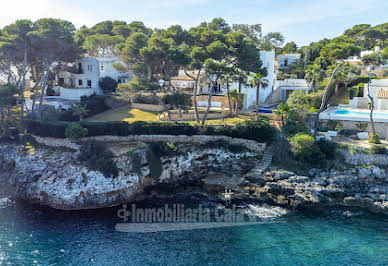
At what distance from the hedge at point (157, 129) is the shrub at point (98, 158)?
2.48 meters

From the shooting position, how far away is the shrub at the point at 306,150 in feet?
129

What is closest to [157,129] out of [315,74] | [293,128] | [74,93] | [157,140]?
[157,140]

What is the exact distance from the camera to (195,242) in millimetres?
27766

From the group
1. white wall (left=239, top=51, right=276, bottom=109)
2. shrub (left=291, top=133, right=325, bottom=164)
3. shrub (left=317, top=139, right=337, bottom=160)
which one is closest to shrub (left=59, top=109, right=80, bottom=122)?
white wall (left=239, top=51, right=276, bottom=109)

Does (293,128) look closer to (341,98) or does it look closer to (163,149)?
(163,149)

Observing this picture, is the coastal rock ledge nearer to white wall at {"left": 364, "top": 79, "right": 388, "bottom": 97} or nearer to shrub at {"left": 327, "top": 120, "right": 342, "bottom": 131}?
shrub at {"left": 327, "top": 120, "right": 342, "bottom": 131}

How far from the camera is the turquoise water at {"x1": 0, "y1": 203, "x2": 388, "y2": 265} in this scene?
25.6 meters

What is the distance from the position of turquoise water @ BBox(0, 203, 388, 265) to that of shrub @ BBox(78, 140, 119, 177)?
470 centimetres

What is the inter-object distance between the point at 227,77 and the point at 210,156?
12450 millimetres

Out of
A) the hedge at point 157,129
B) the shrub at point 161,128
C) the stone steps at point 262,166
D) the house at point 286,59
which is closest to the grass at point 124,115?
the shrub at point 161,128

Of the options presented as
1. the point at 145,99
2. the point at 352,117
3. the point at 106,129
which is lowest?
the point at 106,129

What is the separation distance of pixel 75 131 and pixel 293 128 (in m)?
28.5

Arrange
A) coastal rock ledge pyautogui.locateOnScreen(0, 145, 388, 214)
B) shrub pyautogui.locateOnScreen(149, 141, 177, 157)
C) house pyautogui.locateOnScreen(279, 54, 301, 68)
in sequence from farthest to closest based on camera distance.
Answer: house pyautogui.locateOnScreen(279, 54, 301, 68)
shrub pyautogui.locateOnScreen(149, 141, 177, 157)
coastal rock ledge pyautogui.locateOnScreen(0, 145, 388, 214)

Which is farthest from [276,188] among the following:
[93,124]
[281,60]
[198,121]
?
[281,60]
